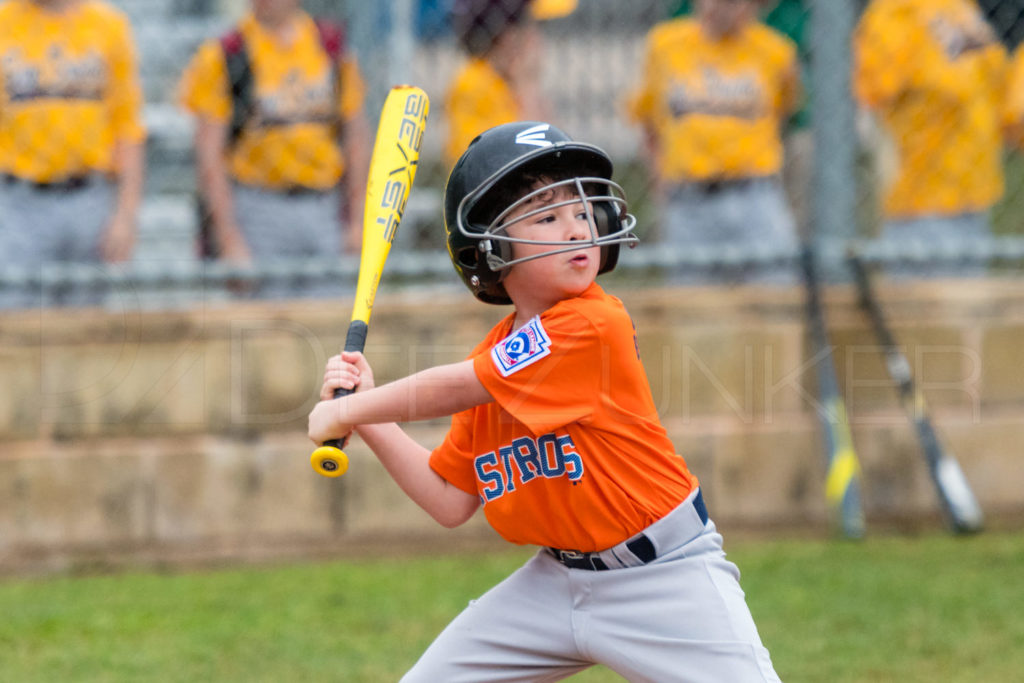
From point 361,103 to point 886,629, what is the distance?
2685mm

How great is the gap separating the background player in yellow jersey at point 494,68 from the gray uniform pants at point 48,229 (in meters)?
1.35

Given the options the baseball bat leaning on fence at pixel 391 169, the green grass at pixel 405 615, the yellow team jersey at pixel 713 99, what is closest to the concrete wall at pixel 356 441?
the green grass at pixel 405 615

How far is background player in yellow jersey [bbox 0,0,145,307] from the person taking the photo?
445 cm

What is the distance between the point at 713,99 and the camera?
4844 millimetres

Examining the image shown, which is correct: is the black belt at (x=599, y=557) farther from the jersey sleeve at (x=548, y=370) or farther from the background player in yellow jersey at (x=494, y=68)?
the background player in yellow jersey at (x=494, y=68)

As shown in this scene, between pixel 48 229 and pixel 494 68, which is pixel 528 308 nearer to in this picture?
pixel 494 68

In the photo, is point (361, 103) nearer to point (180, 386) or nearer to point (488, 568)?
point (180, 386)

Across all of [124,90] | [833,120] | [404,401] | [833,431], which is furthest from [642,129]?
[404,401]

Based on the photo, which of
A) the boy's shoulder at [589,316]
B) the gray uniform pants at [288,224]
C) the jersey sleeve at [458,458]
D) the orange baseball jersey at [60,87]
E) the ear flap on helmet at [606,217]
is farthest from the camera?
the gray uniform pants at [288,224]

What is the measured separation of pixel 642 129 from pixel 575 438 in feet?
9.29

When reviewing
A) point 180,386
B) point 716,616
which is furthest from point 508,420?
point 180,386

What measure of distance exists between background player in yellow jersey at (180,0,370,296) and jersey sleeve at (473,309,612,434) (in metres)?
2.53

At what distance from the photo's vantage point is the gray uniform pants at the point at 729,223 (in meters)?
4.91

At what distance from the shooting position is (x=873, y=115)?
197 inches
